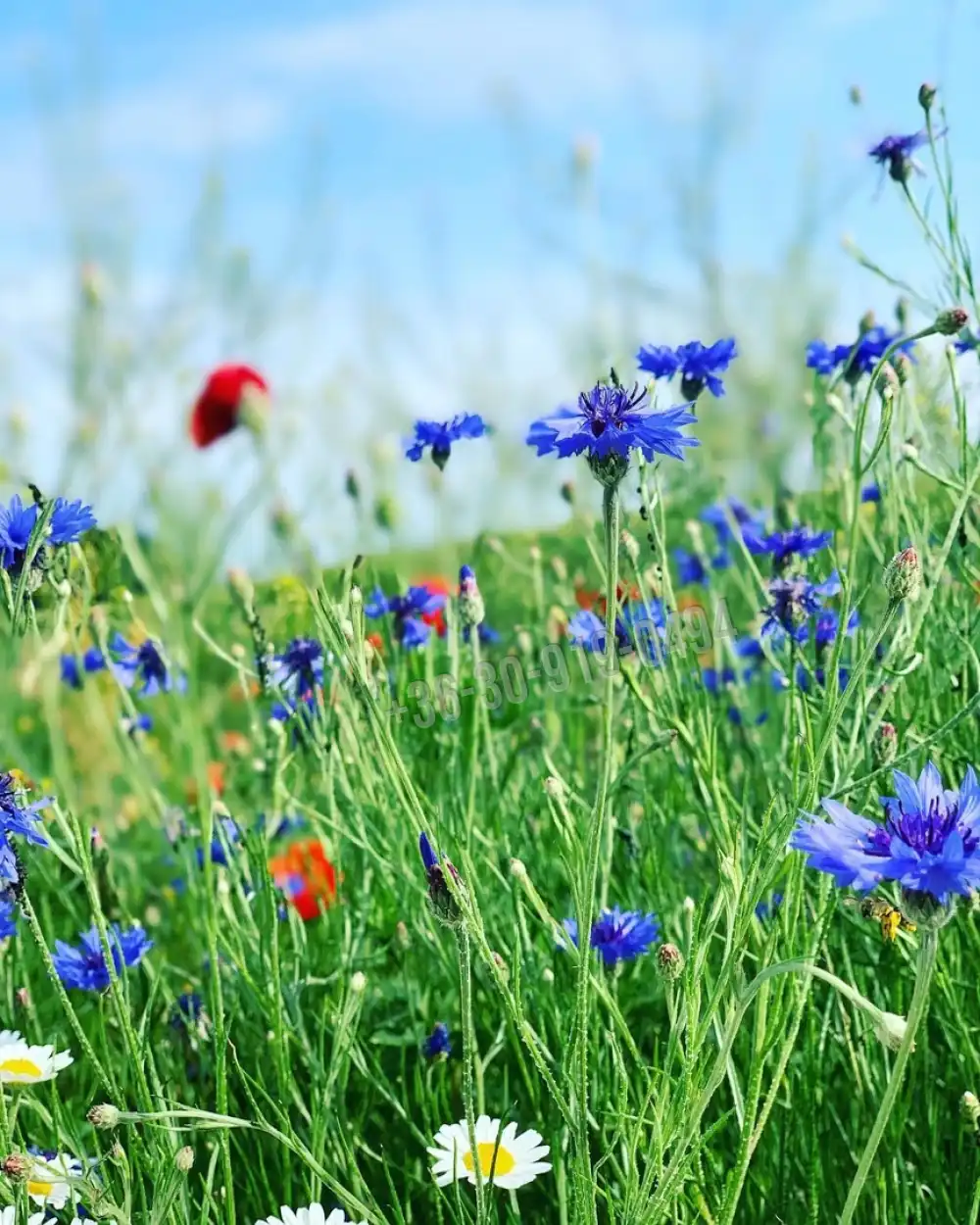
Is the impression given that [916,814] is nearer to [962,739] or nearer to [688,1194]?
[688,1194]

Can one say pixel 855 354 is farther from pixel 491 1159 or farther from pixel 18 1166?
pixel 18 1166

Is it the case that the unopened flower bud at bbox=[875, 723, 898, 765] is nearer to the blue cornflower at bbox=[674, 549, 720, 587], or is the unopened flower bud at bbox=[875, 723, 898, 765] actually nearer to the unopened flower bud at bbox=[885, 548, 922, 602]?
the unopened flower bud at bbox=[885, 548, 922, 602]

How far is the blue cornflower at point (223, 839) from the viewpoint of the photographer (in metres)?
1.62

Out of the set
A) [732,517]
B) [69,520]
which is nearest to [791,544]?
[732,517]

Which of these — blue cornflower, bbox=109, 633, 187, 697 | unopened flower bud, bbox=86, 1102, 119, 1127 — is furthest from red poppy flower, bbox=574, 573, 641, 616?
unopened flower bud, bbox=86, 1102, 119, 1127

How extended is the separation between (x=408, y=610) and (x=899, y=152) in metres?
0.94

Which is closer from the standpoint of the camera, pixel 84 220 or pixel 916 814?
pixel 916 814

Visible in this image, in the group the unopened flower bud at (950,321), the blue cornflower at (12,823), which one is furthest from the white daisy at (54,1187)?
the unopened flower bud at (950,321)

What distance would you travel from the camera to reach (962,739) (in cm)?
157

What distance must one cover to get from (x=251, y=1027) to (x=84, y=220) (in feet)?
4.16

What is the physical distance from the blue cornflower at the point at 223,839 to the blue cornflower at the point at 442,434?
51 cm

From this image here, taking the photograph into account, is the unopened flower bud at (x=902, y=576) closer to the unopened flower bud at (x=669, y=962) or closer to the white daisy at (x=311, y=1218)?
the unopened flower bud at (x=669, y=962)

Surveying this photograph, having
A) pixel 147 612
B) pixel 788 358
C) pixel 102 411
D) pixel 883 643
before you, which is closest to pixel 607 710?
pixel 102 411

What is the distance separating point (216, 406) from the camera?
125 centimetres
